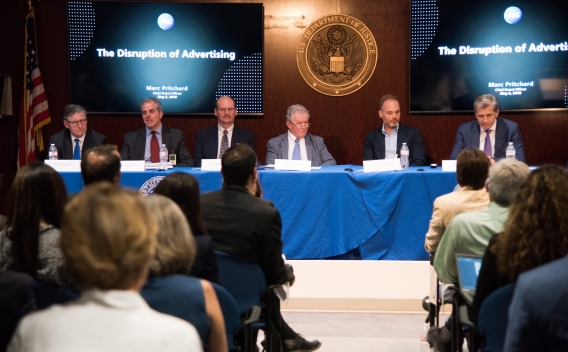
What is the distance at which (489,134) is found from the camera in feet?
20.7

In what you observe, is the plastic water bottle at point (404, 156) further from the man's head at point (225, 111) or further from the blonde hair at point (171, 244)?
the blonde hair at point (171, 244)

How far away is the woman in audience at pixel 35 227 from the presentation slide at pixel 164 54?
4.66 meters

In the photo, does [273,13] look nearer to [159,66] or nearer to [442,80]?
[159,66]

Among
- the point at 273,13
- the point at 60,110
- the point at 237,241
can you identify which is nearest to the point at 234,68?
the point at 273,13

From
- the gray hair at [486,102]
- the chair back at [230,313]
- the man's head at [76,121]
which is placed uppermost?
the gray hair at [486,102]

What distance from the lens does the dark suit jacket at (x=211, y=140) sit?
21.5ft

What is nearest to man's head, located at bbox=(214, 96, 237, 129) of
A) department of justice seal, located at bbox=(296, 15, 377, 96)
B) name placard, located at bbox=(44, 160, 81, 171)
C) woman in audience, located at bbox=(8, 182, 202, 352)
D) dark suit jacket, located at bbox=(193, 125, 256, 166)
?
dark suit jacket, located at bbox=(193, 125, 256, 166)

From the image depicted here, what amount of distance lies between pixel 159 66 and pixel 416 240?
3361 millimetres

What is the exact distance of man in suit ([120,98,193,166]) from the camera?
636 cm

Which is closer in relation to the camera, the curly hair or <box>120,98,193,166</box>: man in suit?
the curly hair

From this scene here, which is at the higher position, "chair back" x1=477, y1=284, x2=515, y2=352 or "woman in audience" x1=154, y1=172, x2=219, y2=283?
"woman in audience" x1=154, y1=172, x2=219, y2=283

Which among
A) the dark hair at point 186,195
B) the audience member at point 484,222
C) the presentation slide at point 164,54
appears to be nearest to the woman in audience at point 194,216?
the dark hair at point 186,195

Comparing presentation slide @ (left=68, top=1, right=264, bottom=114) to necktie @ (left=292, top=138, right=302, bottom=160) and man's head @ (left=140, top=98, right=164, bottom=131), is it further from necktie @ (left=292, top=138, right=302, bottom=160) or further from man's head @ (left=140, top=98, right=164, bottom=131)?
necktie @ (left=292, top=138, right=302, bottom=160)

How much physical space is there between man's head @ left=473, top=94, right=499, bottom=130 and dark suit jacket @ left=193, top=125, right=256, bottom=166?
2.08 meters
